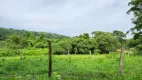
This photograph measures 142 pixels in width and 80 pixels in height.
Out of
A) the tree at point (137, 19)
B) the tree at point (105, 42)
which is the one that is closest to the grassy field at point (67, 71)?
the tree at point (137, 19)

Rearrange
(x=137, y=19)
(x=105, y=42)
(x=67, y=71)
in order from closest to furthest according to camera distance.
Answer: (x=67, y=71)
(x=137, y=19)
(x=105, y=42)

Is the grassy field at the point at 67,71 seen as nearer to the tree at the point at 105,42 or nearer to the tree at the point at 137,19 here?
the tree at the point at 137,19

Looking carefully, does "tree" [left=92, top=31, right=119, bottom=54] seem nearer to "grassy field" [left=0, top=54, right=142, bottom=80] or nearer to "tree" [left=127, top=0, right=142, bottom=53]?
"tree" [left=127, top=0, right=142, bottom=53]

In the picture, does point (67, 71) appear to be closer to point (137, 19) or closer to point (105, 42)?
point (137, 19)

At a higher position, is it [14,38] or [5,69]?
[14,38]

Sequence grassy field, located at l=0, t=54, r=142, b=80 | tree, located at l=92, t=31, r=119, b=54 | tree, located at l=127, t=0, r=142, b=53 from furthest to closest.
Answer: tree, located at l=92, t=31, r=119, b=54 < tree, located at l=127, t=0, r=142, b=53 < grassy field, located at l=0, t=54, r=142, b=80

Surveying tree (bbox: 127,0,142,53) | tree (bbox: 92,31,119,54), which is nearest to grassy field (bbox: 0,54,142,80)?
tree (bbox: 127,0,142,53)

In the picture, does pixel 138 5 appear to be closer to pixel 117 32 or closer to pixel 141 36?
pixel 141 36

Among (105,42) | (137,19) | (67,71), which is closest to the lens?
(67,71)

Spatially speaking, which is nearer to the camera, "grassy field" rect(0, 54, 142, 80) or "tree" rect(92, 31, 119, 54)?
"grassy field" rect(0, 54, 142, 80)

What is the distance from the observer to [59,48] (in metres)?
54.7

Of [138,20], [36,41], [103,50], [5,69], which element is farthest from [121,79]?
[36,41]

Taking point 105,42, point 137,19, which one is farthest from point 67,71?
point 105,42

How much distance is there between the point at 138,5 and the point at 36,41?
40987 millimetres
